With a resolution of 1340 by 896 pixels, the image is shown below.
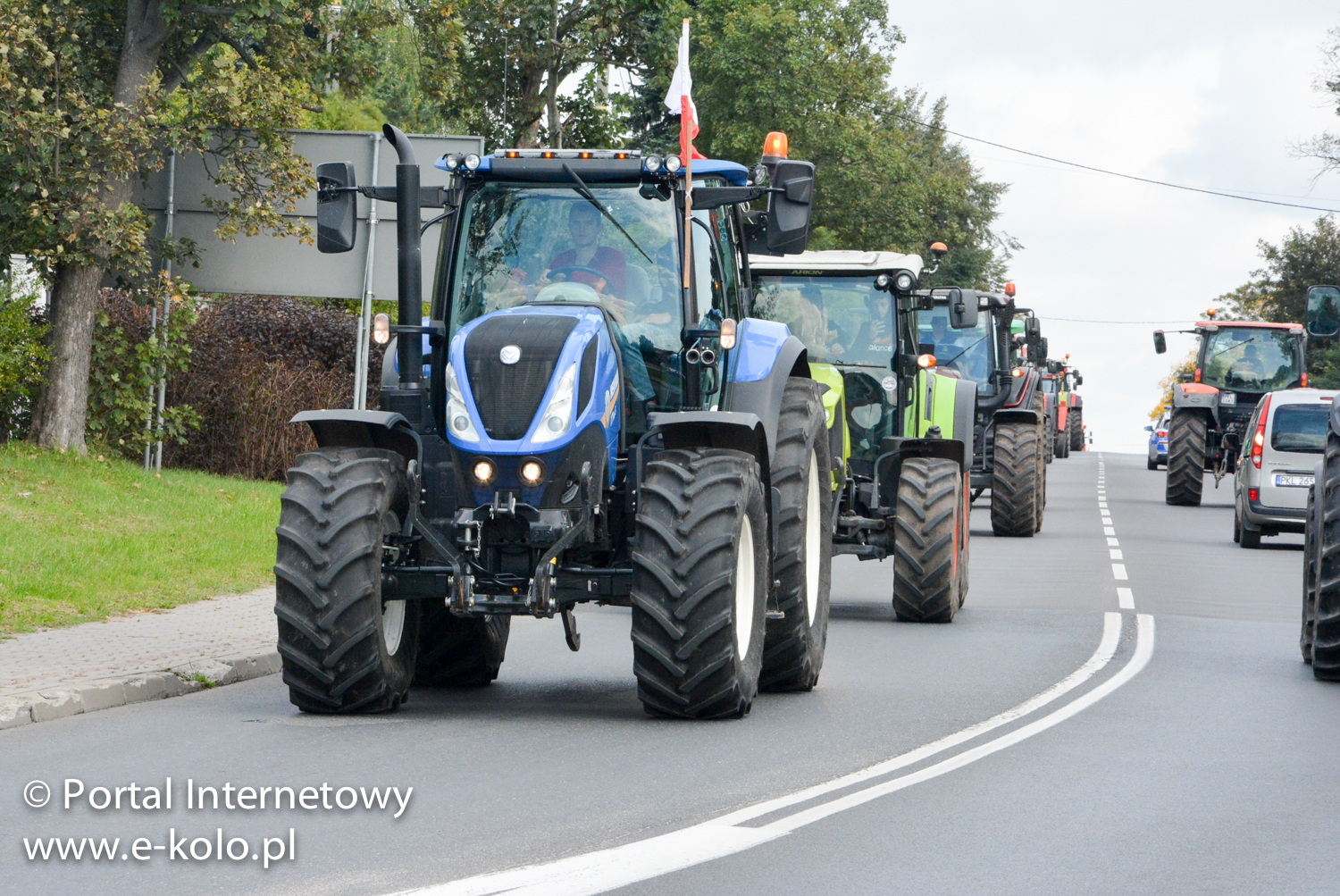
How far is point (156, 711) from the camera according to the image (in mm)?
9664

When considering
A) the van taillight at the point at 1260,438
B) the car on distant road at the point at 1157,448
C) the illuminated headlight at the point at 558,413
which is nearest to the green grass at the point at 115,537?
the illuminated headlight at the point at 558,413

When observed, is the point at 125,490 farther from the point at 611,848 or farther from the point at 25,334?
the point at 611,848

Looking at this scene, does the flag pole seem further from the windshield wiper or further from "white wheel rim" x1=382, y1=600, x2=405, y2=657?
"white wheel rim" x1=382, y1=600, x2=405, y2=657

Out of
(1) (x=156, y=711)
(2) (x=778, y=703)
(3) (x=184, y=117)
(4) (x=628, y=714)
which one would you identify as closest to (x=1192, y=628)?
(2) (x=778, y=703)

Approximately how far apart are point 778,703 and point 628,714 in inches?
38.3

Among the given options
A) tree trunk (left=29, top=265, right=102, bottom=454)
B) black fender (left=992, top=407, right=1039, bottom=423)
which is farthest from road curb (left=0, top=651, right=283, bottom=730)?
black fender (left=992, top=407, right=1039, bottom=423)

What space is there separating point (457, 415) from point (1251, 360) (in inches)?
1106

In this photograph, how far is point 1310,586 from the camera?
1247 cm

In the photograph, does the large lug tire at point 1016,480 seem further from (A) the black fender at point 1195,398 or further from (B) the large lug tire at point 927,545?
(B) the large lug tire at point 927,545

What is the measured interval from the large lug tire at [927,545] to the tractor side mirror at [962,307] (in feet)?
7.71

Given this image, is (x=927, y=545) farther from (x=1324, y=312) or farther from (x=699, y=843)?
(x=699, y=843)

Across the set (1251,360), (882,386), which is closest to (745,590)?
(882,386)

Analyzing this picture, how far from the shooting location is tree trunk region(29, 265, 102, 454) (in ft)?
72.2

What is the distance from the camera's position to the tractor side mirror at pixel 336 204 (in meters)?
9.81
